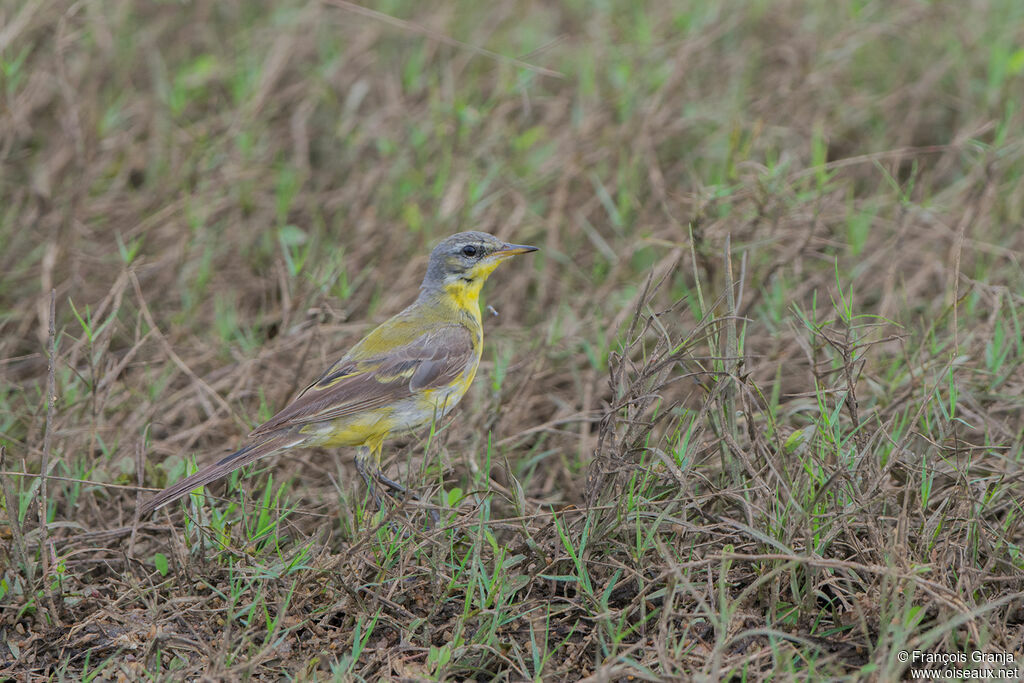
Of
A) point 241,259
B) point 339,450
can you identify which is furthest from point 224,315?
point 339,450

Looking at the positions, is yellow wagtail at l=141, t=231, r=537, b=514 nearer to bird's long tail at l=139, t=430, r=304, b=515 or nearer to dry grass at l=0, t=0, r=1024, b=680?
bird's long tail at l=139, t=430, r=304, b=515

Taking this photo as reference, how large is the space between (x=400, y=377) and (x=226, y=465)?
44.6 inches

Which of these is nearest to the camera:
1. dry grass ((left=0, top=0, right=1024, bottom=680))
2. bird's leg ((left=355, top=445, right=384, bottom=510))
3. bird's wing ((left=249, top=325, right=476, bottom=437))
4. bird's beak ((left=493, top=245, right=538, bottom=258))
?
dry grass ((left=0, top=0, right=1024, bottom=680))

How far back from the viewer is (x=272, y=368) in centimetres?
634

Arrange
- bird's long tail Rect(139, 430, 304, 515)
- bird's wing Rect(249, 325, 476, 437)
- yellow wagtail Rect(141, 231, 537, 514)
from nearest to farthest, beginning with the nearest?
bird's long tail Rect(139, 430, 304, 515)
yellow wagtail Rect(141, 231, 537, 514)
bird's wing Rect(249, 325, 476, 437)

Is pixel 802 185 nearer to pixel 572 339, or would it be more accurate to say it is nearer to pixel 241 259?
pixel 572 339

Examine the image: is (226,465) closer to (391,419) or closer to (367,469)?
(367,469)

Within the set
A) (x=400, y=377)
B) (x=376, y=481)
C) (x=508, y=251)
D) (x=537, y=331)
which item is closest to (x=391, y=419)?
(x=400, y=377)

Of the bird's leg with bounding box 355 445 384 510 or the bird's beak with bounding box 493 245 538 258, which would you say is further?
the bird's beak with bounding box 493 245 538 258

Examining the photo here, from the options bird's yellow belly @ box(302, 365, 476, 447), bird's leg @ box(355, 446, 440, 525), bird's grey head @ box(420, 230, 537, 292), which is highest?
bird's grey head @ box(420, 230, 537, 292)

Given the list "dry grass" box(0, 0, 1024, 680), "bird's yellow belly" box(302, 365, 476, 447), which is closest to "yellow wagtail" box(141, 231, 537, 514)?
"bird's yellow belly" box(302, 365, 476, 447)

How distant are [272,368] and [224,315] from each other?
0.71 m

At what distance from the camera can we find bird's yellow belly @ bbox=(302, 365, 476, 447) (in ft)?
17.9

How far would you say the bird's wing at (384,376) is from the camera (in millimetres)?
5406
